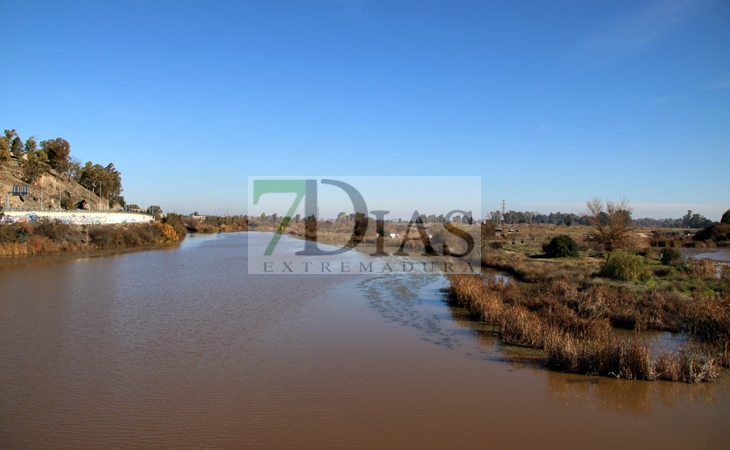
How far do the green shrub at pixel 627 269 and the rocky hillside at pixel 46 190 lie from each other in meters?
43.3

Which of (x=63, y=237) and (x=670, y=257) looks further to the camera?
(x=63, y=237)

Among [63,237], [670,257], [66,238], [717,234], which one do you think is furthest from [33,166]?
[717,234]

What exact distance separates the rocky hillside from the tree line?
24.5 inches

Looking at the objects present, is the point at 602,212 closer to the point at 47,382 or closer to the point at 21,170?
the point at 47,382

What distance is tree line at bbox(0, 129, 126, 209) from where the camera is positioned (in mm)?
45062

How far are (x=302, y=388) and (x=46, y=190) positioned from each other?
5231 cm

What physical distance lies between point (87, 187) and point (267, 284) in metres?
51.7

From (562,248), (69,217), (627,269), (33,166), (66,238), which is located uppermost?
(33,166)

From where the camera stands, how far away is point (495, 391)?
797 centimetres

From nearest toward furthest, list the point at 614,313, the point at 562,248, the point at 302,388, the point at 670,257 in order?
the point at 302,388 → the point at 614,313 → the point at 670,257 → the point at 562,248

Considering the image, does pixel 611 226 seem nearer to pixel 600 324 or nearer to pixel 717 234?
pixel 600 324

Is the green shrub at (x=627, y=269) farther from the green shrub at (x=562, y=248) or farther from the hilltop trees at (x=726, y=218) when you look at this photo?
the hilltop trees at (x=726, y=218)

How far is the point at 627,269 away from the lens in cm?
1580

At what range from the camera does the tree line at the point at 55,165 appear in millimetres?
45062
